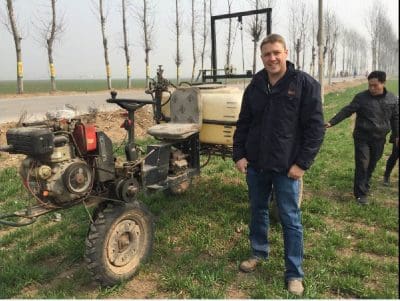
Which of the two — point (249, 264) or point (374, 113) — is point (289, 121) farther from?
point (374, 113)

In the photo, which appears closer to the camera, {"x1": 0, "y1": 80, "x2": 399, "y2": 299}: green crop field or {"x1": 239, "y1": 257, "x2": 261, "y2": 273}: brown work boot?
{"x1": 0, "y1": 80, "x2": 399, "y2": 299}: green crop field

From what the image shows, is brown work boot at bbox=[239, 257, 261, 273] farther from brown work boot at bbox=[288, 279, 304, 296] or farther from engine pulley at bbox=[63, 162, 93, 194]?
engine pulley at bbox=[63, 162, 93, 194]

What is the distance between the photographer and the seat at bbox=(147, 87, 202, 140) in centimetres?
449

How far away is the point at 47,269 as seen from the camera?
4.04 meters

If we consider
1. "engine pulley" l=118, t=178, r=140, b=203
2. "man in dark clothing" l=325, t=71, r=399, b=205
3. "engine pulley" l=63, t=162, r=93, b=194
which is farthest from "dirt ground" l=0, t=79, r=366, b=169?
"man in dark clothing" l=325, t=71, r=399, b=205

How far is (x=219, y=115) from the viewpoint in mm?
4781

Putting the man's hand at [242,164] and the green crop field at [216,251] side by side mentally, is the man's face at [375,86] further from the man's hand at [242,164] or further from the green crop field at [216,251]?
the man's hand at [242,164]

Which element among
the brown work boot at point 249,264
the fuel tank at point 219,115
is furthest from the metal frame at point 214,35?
the brown work boot at point 249,264

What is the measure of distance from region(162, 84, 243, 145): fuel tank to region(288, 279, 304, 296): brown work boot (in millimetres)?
1860

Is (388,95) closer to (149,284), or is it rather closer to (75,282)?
Result: (149,284)

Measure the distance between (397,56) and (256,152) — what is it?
2.22 meters

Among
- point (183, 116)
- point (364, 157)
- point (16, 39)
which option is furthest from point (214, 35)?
point (16, 39)

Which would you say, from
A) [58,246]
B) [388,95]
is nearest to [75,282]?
[58,246]

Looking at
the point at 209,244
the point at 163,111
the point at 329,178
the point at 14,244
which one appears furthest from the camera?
the point at 329,178
